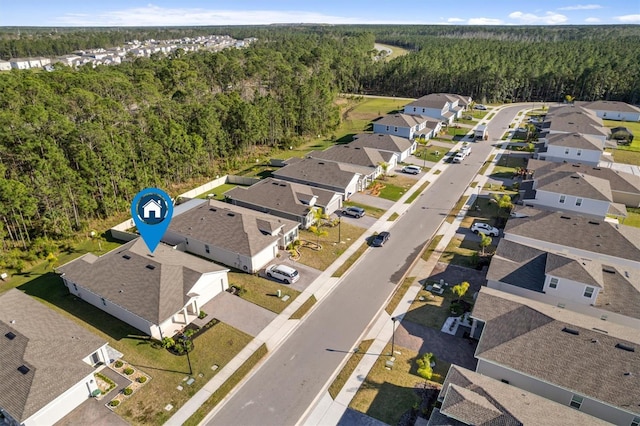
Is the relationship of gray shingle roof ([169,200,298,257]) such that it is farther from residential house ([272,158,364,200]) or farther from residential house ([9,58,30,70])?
residential house ([9,58,30,70])

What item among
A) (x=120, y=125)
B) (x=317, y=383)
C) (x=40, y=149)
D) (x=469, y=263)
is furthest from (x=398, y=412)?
(x=120, y=125)

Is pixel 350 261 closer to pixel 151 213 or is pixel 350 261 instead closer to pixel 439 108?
pixel 151 213

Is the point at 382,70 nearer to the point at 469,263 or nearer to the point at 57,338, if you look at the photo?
the point at 469,263

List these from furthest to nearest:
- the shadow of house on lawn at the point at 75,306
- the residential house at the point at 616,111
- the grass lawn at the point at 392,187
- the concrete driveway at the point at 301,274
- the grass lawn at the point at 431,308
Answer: the residential house at the point at 616,111 < the grass lawn at the point at 392,187 < the concrete driveway at the point at 301,274 < the grass lawn at the point at 431,308 < the shadow of house on lawn at the point at 75,306

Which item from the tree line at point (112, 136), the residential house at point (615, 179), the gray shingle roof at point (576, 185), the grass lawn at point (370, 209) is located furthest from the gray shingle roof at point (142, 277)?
the residential house at point (615, 179)

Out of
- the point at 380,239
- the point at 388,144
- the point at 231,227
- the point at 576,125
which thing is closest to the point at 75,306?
the point at 231,227

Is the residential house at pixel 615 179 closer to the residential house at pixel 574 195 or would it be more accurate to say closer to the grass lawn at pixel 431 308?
the residential house at pixel 574 195
